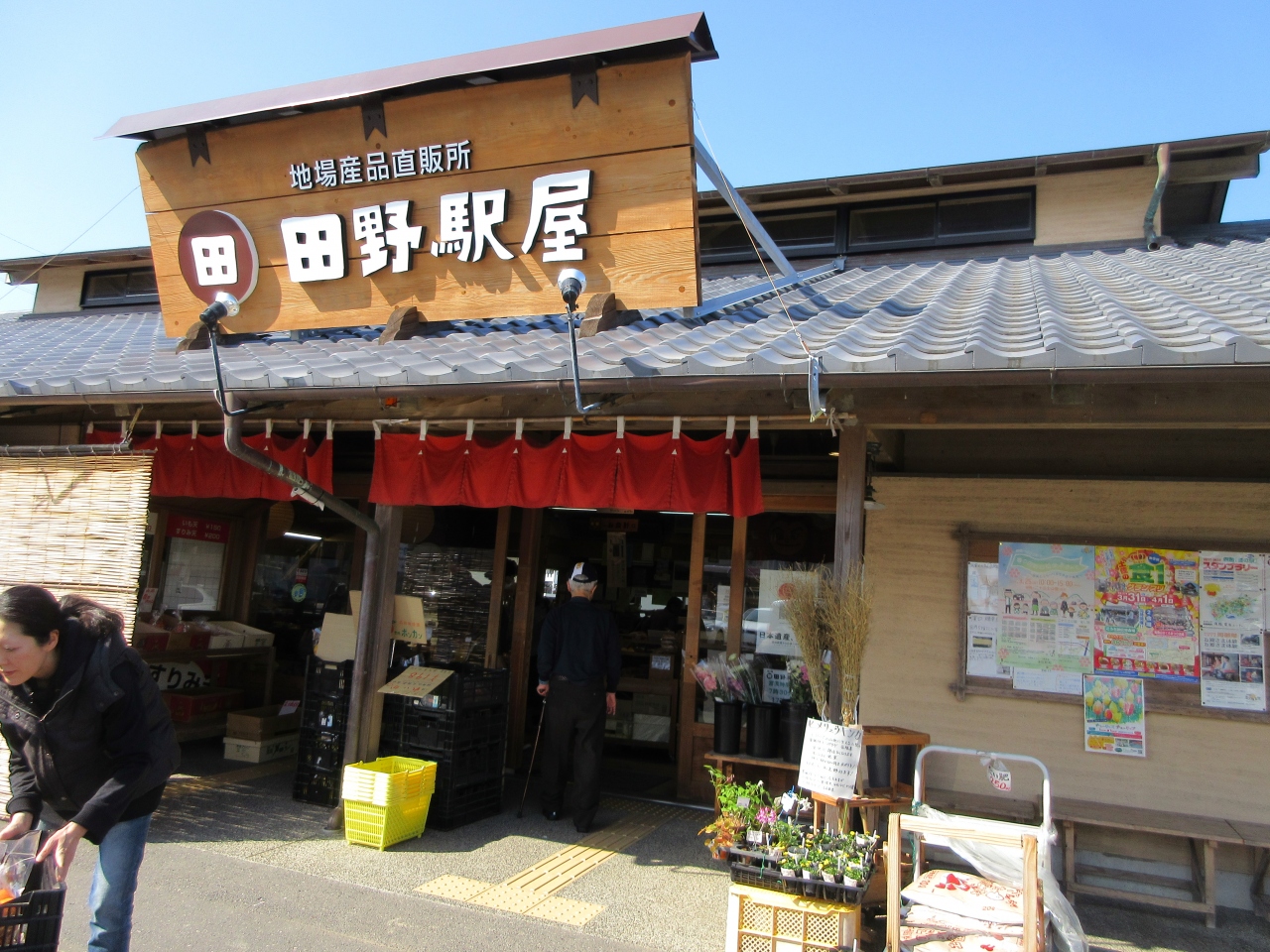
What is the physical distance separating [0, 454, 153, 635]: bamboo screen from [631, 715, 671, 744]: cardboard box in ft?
16.2

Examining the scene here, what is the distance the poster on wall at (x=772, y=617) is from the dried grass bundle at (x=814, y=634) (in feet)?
8.33

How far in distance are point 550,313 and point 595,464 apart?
4.28ft

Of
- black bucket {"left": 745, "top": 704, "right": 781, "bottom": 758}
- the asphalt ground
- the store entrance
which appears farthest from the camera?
the store entrance

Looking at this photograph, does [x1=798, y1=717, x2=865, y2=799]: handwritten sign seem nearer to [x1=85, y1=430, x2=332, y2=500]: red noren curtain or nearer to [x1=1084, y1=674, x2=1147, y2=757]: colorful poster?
[x1=1084, y1=674, x2=1147, y2=757]: colorful poster

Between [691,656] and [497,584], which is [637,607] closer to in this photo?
[497,584]

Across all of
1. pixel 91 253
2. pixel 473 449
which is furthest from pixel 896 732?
pixel 91 253

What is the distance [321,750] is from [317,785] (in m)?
0.30

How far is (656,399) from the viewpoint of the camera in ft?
18.3

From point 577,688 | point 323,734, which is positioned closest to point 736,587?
point 577,688

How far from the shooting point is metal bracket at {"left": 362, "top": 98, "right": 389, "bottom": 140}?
6668mm

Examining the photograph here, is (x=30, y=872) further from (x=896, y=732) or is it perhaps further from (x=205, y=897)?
(x=896, y=732)

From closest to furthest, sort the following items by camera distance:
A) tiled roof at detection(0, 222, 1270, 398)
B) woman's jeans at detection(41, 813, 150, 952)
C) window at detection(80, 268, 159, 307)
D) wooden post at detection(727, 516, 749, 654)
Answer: woman's jeans at detection(41, 813, 150, 952) < tiled roof at detection(0, 222, 1270, 398) < wooden post at detection(727, 516, 749, 654) < window at detection(80, 268, 159, 307)

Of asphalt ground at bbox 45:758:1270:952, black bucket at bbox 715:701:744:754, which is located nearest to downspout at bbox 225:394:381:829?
asphalt ground at bbox 45:758:1270:952

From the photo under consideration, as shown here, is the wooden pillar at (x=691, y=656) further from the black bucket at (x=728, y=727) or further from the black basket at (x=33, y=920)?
the black basket at (x=33, y=920)
